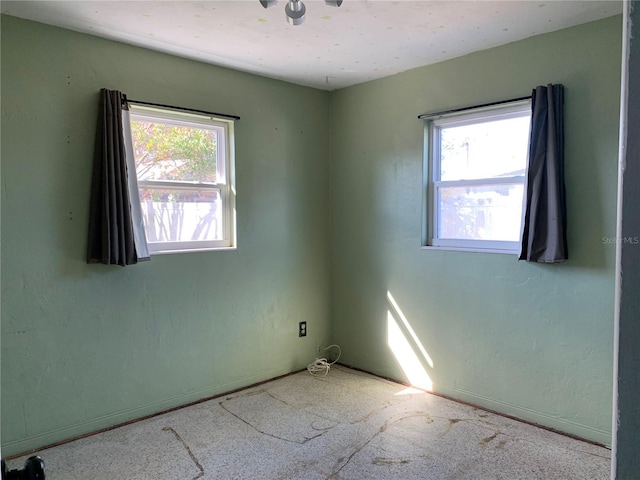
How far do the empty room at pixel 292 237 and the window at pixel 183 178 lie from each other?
0.05ft

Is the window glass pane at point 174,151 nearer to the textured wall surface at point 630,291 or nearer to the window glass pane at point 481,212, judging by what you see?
the window glass pane at point 481,212

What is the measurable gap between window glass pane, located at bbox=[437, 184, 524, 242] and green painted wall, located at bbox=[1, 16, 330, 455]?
3.86 feet

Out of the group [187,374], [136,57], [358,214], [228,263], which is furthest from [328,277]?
[136,57]

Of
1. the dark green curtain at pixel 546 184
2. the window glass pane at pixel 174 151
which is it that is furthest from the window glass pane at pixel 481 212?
the window glass pane at pixel 174 151

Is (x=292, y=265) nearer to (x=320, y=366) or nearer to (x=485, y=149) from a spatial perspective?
(x=320, y=366)

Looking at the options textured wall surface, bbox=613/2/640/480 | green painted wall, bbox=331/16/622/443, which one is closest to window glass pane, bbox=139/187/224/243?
green painted wall, bbox=331/16/622/443

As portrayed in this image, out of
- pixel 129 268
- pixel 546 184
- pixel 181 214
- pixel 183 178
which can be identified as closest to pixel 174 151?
pixel 183 178

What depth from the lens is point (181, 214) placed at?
3174mm

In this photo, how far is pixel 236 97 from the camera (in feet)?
11.1

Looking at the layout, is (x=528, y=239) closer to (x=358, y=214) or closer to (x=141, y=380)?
(x=358, y=214)

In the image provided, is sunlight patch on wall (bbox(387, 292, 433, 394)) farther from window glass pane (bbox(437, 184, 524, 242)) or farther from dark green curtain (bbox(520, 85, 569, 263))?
dark green curtain (bbox(520, 85, 569, 263))

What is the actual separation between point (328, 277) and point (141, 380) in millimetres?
1819

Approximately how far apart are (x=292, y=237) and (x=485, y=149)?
1.69 meters

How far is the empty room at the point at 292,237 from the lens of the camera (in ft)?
8.00
